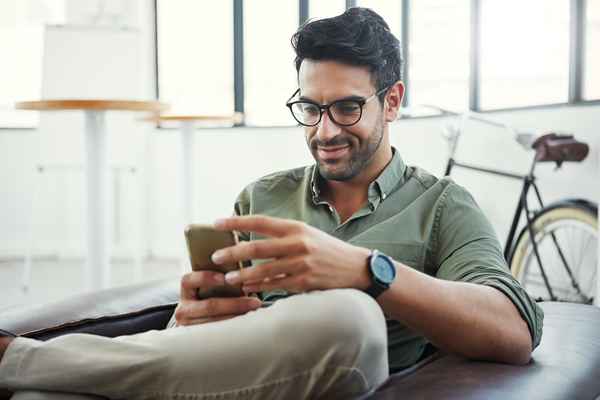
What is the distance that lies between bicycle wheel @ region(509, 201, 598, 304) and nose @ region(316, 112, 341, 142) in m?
1.60

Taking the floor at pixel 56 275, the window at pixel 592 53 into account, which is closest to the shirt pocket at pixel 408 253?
the window at pixel 592 53

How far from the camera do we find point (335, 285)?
3.51 ft

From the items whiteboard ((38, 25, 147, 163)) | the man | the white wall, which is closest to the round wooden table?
whiteboard ((38, 25, 147, 163))

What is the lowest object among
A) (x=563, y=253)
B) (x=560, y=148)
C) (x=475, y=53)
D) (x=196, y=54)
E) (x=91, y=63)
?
(x=563, y=253)

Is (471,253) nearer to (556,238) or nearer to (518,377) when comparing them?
(518,377)

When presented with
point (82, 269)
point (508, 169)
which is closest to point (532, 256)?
point (508, 169)

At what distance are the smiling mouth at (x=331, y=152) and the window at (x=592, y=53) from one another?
199 centimetres

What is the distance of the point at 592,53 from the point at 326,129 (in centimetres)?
209

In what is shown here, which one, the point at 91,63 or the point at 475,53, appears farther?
Result: the point at 475,53

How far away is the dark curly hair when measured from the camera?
1549mm

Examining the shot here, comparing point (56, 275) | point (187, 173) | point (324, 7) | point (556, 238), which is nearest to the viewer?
point (556, 238)

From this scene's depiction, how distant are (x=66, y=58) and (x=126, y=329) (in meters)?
2.16

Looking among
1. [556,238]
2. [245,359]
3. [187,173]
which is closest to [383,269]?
[245,359]

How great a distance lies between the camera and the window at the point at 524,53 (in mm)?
3457
